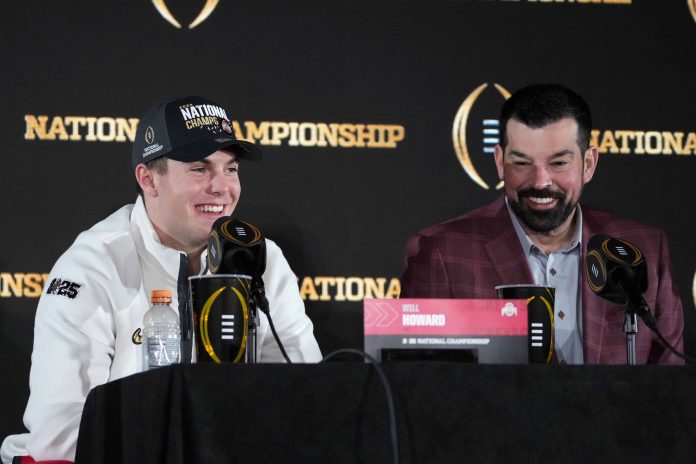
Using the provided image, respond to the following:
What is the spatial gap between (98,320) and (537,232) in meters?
1.26

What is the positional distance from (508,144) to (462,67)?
1.24ft

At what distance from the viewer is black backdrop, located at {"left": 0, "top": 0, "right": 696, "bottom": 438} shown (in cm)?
295

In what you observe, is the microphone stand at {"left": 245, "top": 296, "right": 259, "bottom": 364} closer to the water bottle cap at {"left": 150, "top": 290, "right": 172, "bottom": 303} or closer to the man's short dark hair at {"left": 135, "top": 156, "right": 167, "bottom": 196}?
the water bottle cap at {"left": 150, "top": 290, "right": 172, "bottom": 303}

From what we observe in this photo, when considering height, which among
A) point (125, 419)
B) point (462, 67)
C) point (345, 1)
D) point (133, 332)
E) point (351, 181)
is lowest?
point (125, 419)

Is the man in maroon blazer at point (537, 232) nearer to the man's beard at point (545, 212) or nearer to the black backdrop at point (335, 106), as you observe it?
the man's beard at point (545, 212)

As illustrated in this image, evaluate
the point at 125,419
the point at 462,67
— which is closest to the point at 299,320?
the point at 462,67

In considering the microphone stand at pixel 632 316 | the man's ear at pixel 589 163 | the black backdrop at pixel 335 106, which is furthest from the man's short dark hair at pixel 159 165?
the microphone stand at pixel 632 316

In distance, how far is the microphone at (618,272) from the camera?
1.76m

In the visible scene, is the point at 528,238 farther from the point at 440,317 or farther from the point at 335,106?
the point at 440,317

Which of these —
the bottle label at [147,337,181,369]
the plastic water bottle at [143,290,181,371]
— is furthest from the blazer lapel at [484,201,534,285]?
the bottle label at [147,337,181,369]

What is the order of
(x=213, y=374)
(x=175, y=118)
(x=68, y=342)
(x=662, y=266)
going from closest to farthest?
(x=213, y=374) → (x=68, y=342) → (x=175, y=118) → (x=662, y=266)

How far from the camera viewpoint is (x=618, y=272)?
1770 millimetres

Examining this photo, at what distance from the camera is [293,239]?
303cm

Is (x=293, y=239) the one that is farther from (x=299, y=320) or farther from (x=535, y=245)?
(x=535, y=245)
